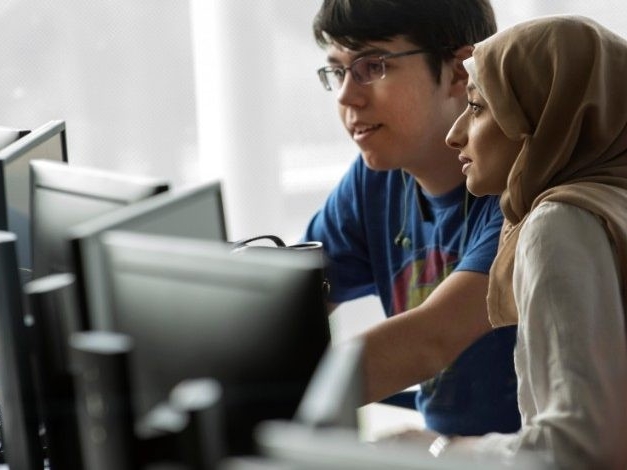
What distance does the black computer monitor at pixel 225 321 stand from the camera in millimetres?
1168

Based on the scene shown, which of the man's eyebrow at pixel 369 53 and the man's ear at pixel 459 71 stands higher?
A: the man's eyebrow at pixel 369 53

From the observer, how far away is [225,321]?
1199 millimetres

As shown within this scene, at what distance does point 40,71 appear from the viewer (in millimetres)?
4273

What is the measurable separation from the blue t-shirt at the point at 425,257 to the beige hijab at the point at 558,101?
32cm

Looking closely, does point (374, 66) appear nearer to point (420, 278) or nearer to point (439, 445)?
point (420, 278)

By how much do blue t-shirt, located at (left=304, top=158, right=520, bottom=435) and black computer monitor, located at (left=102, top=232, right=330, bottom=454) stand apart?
95cm

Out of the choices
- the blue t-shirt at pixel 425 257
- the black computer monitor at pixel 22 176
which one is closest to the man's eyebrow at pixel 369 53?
the blue t-shirt at pixel 425 257

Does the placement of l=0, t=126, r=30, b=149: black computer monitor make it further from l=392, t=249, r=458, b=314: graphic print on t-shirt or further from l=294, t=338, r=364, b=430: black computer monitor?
l=294, t=338, r=364, b=430: black computer monitor

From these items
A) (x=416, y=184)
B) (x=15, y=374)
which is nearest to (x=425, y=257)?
(x=416, y=184)

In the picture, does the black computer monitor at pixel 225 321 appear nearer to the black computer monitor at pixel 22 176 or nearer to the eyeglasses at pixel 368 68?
the black computer monitor at pixel 22 176

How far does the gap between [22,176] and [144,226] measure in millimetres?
619

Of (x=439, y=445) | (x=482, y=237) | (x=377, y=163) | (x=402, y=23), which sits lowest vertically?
(x=439, y=445)

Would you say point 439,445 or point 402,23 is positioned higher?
point 402,23

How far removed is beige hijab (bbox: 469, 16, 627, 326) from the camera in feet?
5.83
